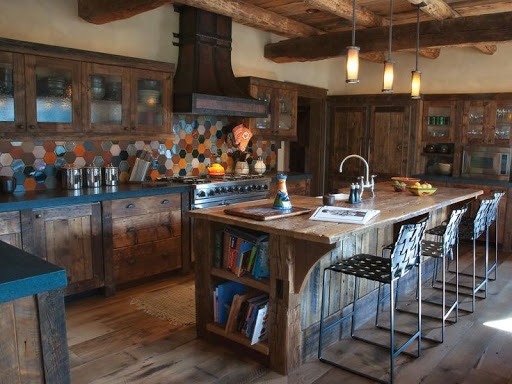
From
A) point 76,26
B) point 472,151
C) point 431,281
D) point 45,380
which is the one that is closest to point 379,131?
point 472,151

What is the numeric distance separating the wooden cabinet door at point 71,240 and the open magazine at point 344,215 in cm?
196

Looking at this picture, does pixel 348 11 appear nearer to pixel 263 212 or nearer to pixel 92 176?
pixel 263 212

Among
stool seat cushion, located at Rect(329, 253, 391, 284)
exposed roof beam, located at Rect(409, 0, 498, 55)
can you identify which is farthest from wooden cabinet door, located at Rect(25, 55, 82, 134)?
exposed roof beam, located at Rect(409, 0, 498, 55)

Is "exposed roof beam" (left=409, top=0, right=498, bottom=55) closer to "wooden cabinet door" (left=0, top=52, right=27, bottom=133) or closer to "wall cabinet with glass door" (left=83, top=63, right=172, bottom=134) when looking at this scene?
"wall cabinet with glass door" (left=83, top=63, right=172, bottom=134)

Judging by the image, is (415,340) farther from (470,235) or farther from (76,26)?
(76,26)

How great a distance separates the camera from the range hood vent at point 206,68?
482 centimetres

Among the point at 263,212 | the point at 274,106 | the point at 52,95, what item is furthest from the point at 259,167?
the point at 263,212

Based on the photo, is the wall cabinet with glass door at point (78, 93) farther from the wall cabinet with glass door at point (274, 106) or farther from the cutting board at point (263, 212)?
the cutting board at point (263, 212)

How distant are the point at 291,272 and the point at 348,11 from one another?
10.4 ft

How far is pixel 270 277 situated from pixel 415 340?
50.5 inches

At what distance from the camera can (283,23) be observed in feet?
18.1

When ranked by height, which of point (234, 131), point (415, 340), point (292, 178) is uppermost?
point (234, 131)

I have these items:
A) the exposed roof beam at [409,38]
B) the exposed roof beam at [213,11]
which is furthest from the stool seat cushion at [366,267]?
the exposed roof beam at [213,11]

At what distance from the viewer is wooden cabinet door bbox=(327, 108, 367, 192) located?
280 inches
